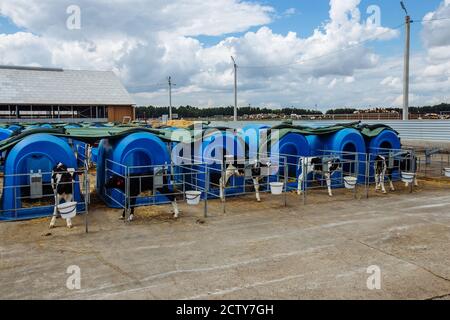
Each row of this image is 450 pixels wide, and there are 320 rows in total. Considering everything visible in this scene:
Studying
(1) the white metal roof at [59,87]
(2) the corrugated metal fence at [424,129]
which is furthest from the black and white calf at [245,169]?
(1) the white metal roof at [59,87]

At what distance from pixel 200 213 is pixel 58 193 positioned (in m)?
3.80

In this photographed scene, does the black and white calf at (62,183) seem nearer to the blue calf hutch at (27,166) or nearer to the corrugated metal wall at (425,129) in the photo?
the blue calf hutch at (27,166)

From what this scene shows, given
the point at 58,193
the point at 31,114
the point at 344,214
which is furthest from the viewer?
the point at 31,114

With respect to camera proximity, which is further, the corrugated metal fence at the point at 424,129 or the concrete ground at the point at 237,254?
the corrugated metal fence at the point at 424,129

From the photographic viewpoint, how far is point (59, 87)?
165 ft

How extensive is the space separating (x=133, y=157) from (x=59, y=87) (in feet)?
138

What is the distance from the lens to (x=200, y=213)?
1163cm

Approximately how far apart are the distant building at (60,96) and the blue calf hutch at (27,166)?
3780 cm

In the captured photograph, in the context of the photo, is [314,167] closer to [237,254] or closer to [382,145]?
[382,145]

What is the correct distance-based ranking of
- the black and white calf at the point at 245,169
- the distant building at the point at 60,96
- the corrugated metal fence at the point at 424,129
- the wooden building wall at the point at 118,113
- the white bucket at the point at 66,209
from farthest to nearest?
the wooden building wall at the point at 118,113 < the distant building at the point at 60,96 < the corrugated metal fence at the point at 424,129 < the black and white calf at the point at 245,169 < the white bucket at the point at 66,209

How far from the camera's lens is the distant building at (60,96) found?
46281 millimetres

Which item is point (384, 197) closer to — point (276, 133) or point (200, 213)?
point (276, 133)

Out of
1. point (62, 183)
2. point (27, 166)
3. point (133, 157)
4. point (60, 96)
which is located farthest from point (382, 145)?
point (60, 96)
